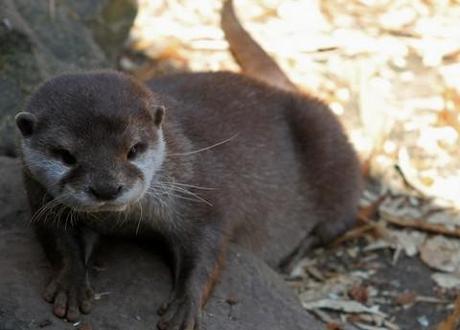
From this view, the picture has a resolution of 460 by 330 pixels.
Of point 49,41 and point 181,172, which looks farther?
point 49,41

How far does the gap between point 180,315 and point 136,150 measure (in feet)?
2.00

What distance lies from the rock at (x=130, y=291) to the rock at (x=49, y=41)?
755 millimetres

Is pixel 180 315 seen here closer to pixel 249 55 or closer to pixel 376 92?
pixel 249 55

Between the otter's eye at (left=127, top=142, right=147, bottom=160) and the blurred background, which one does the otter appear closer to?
the otter's eye at (left=127, top=142, right=147, bottom=160)

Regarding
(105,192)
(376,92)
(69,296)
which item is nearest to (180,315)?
(69,296)

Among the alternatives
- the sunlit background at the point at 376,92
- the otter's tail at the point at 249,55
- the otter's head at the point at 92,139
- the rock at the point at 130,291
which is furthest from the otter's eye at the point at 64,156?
the otter's tail at the point at 249,55

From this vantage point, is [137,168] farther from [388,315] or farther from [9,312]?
[388,315]

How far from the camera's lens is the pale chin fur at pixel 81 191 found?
2768mm

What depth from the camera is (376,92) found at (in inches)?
211

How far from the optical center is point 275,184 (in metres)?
4.04

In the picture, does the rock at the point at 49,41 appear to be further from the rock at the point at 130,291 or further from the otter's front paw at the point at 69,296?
the otter's front paw at the point at 69,296

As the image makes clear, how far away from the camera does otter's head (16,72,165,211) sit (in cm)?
276

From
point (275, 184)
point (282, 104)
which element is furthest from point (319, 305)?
point (282, 104)

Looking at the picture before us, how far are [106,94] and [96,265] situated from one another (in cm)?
71
